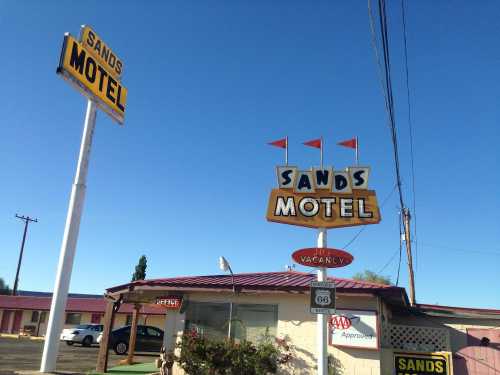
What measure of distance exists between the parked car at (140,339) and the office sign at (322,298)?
1588 cm

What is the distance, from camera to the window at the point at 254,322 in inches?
510

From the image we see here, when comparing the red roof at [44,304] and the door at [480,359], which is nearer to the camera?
the door at [480,359]

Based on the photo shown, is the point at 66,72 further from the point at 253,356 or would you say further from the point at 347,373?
the point at 347,373

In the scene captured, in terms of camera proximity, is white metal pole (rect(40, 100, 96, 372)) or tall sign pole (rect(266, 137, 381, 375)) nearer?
white metal pole (rect(40, 100, 96, 372))

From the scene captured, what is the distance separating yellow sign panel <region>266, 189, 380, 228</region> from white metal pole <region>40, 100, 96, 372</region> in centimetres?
440

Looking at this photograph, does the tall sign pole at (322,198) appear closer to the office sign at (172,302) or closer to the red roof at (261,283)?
the red roof at (261,283)

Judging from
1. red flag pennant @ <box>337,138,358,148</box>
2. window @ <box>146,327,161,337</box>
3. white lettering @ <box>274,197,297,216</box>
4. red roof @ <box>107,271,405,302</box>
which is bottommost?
window @ <box>146,327,161,337</box>

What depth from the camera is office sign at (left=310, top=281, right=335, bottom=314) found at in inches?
364

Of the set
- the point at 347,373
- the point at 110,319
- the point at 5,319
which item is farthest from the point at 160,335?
the point at 5,319

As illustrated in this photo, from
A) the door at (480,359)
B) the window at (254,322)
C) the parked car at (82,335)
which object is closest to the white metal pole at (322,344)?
the window at (254,322)

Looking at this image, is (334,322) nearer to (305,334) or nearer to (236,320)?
(305,334)

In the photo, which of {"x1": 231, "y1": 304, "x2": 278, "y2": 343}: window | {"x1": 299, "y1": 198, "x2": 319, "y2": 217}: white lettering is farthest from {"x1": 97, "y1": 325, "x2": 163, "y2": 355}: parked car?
{"x1": 299, "y1": 198, "x2": 319, "y2": 217}: white lettering

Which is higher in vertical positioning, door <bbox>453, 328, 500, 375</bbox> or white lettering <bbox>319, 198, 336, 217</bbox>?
white lettering <bbox>319, 198, 336, 217</bbox>

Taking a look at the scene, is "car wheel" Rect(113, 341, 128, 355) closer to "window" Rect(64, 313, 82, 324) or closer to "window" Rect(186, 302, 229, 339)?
"window" Rect(186, 302, 229, 339)
